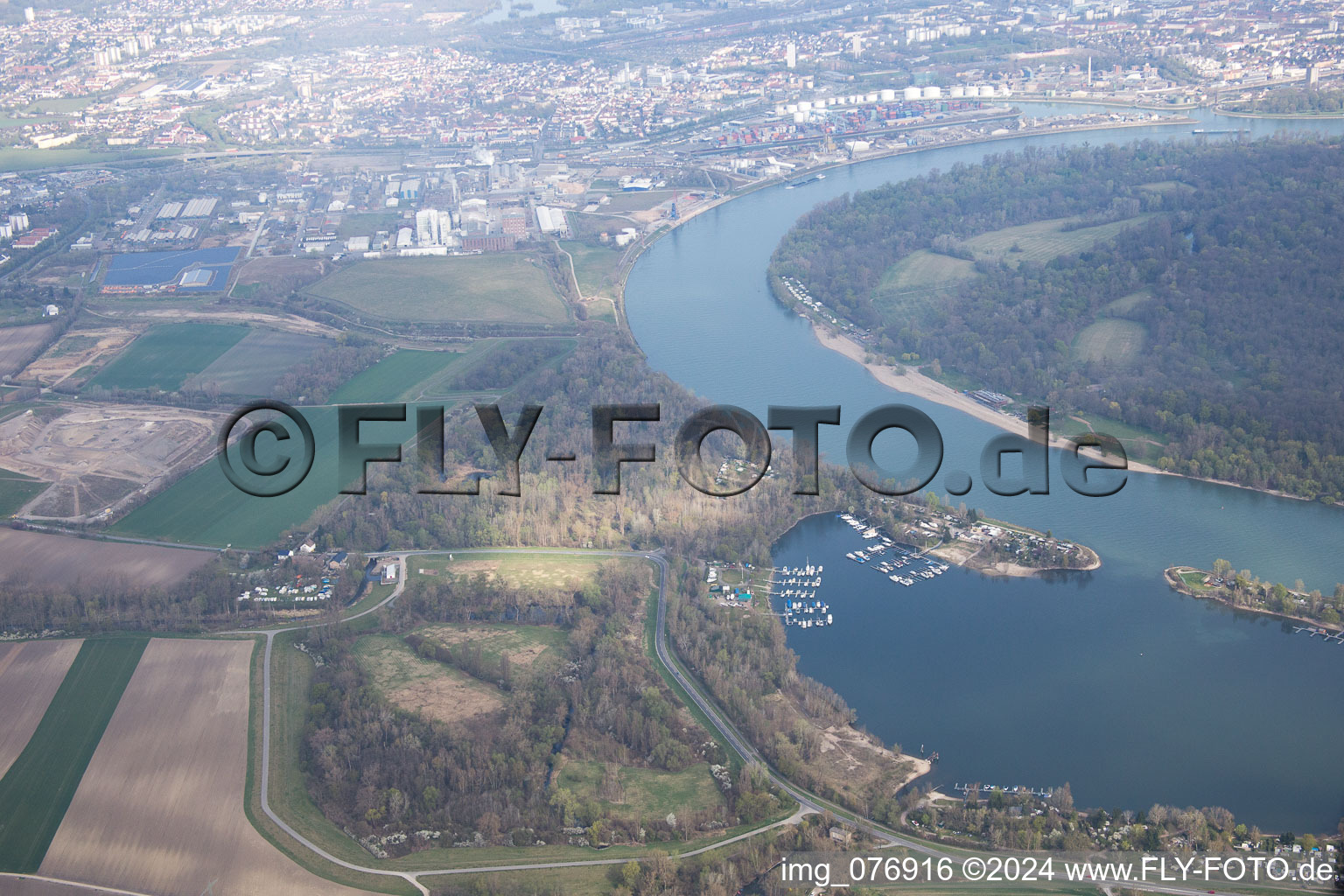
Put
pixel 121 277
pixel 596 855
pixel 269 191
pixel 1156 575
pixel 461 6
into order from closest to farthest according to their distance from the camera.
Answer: pixel 596 855 → pixel 1156 575 → pixel 121 277 → pixel 269 191 → pixel 461 6

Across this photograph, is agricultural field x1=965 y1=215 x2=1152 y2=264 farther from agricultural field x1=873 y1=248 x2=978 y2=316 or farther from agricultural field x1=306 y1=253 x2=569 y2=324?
agricultural field x1=306 y1=253 x2=569 y2=324

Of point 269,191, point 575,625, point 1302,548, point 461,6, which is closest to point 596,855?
point 575,625

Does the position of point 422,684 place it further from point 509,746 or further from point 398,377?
point 398,377

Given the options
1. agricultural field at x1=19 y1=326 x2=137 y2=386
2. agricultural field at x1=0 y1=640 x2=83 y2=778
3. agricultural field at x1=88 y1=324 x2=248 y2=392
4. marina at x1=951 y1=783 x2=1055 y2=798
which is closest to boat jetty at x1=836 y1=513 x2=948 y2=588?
marina at x1=951 y1=783 x2=1055 y2=798

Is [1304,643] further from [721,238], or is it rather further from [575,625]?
[721,238]

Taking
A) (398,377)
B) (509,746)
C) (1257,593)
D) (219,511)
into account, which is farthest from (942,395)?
(219,511)

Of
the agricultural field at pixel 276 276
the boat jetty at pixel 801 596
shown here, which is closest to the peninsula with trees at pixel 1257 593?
the boat jetty at pixel 801 596
